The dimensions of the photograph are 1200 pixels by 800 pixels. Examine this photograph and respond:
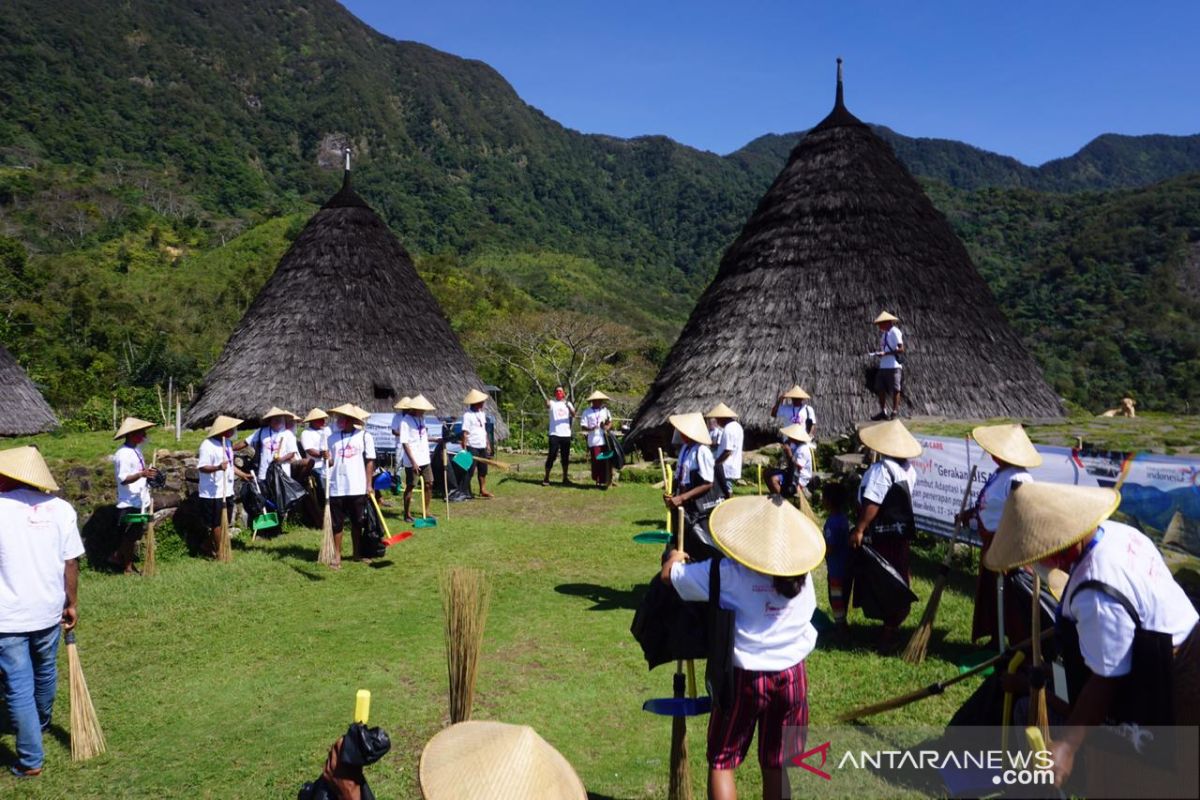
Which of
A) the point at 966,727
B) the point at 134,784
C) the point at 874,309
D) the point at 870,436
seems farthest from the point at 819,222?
the point at 134,784

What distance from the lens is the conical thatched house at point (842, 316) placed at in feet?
39.9

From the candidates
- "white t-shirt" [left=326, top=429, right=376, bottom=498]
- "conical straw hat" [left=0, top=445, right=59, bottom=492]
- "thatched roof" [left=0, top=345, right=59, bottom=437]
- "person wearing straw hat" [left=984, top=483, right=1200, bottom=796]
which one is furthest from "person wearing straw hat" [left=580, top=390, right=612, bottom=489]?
"thatched roof" [left=0, top=345, right=59, bottom=437]

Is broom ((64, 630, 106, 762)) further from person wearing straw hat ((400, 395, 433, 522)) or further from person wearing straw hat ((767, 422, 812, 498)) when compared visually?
person wearing straw hat ((767, 422, 812, 498))

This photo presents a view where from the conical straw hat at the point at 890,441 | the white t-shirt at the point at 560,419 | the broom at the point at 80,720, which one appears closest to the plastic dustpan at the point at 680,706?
the conical straw hat at the point at 890,441

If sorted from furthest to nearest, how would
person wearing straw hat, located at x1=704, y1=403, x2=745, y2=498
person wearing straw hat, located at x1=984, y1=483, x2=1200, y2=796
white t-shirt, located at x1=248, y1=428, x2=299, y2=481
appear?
white t-shirt, located at x1=248, y1=428, x2=299, y2=481 < person wearing straw hat, located at x1=704, y1=403, x2=745, y2=498 < person wearing straw hat, located at x1=984, y1=483, x2=1200, y2=796

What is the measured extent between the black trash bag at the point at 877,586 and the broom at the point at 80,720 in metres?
4.75

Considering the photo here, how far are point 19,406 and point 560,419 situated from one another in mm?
13500

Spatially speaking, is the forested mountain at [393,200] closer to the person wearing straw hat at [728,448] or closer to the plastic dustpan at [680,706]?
the person wearing straw hat at [728,448]

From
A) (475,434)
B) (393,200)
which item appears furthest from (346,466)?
(393,200)

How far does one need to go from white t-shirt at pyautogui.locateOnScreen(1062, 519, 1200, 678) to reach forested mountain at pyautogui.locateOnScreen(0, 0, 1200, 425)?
2343 centimetres

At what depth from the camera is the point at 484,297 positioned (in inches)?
1633

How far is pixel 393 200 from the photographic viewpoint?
253ft

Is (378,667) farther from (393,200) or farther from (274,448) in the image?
(393,200)

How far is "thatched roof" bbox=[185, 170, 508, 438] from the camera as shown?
52.2ft
